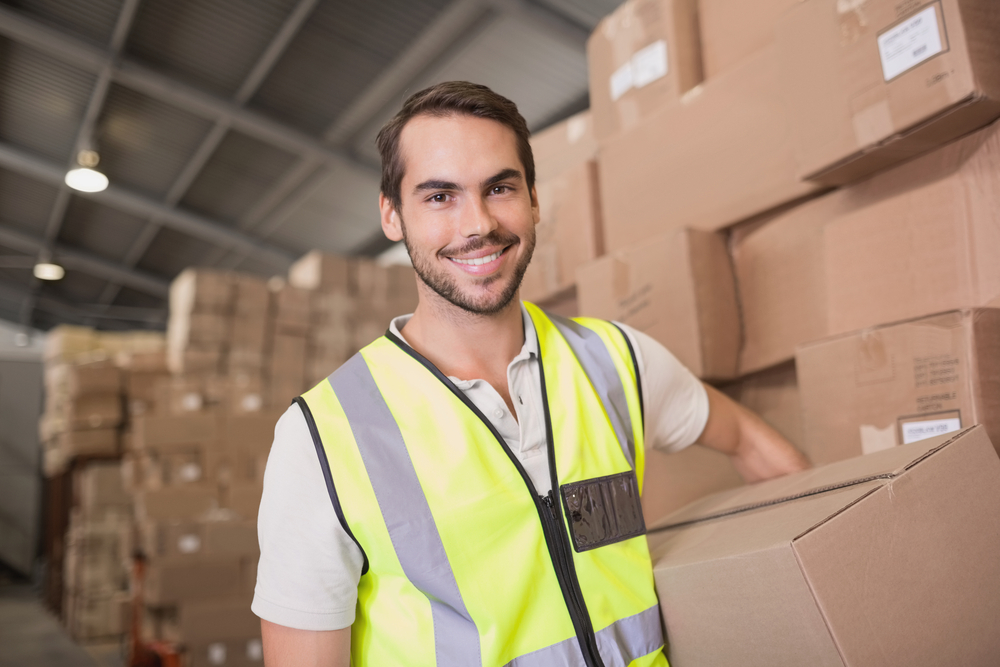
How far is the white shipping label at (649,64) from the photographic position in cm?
195

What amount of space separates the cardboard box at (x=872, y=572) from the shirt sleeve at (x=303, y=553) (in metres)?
0.54

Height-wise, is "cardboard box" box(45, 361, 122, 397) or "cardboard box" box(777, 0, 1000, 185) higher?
"cardboard box" box(45, 361, 122, 397)

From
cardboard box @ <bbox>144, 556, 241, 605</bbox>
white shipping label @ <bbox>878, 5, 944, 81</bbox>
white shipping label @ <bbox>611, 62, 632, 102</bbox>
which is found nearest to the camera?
white shipping label @ <bbox>878, 5, 944, 81</bbox>

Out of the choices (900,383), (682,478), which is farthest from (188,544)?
(900,383)

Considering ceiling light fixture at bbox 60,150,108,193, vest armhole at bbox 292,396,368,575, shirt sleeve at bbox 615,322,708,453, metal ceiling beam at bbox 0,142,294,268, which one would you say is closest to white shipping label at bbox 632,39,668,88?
shirt sleeve at bbox 615,322,708,453

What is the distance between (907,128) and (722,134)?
0.53 metres

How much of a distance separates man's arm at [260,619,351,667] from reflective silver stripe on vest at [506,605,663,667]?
10.8 inches

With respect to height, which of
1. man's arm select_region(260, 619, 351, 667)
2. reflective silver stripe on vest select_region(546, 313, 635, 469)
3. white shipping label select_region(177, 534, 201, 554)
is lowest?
white shipping label select_region(177, 534, 201, 554)

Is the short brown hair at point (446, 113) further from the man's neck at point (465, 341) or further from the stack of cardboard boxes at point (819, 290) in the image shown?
the stack of cardboard boxes at point (819, 290)

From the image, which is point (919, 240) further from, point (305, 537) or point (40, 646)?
point (40, 646)

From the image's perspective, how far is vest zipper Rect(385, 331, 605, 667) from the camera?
1.18 metres

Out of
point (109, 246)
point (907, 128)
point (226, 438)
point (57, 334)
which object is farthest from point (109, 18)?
point (907, 128)

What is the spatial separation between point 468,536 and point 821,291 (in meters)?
0.97

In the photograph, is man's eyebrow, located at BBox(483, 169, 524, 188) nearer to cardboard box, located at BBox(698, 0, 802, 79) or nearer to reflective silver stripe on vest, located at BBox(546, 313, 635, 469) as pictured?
reflective silver stripe on vest, located at BBox(546, 313, 635, 469)
